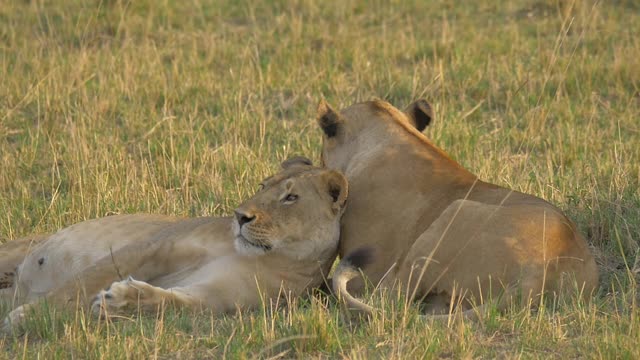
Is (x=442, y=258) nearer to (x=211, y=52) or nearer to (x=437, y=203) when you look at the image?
(x=437, y=203)

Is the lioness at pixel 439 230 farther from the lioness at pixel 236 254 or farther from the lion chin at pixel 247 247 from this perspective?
the lion chin at pixel 247 247

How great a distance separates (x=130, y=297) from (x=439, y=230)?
1153mm

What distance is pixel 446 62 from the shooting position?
945 cm

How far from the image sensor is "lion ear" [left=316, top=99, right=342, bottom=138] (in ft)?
19.1

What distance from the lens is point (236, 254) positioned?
5.16 meters

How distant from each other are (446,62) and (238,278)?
4647mm

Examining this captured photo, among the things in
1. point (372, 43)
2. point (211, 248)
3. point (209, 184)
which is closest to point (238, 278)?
point (211, 248)

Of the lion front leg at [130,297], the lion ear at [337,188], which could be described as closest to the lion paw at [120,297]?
the lion front leg at [130,297]

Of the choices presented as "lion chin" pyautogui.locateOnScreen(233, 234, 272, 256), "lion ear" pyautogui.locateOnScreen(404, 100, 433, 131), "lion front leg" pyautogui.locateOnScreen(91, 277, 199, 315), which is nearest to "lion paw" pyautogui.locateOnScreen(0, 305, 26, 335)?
"lion front leg" pyautogui.locateOnScreen(91, 277, 199, 315)

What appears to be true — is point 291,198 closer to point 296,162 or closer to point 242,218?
point 242,218

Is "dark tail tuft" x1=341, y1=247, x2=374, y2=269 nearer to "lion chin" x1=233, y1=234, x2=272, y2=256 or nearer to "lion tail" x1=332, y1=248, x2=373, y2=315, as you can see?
"lion tail" x1=332, y1=248, x2=373, y2=315

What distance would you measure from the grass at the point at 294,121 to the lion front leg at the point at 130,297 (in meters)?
0.06

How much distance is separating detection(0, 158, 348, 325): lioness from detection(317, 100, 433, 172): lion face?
36 centimetres

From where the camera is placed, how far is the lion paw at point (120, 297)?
479 centimetres
